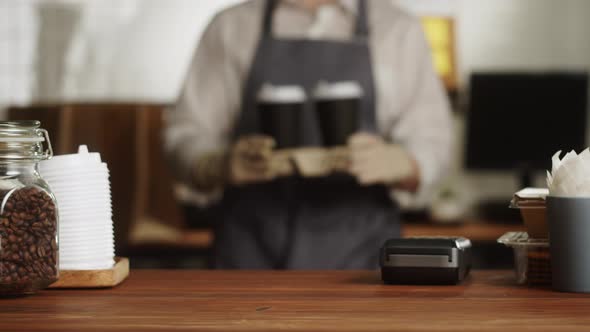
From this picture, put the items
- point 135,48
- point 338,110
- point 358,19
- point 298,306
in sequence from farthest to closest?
point 135,48 → point 358,19 → point 338,110 → point 298,306

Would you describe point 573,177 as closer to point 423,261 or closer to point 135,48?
point 423,261

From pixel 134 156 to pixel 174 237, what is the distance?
0.49m

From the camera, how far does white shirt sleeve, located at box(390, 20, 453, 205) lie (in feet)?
8.41

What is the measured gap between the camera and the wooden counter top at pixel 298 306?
0.97 m

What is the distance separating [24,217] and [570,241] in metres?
0.71

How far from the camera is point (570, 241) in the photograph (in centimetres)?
117

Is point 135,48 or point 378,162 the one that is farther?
point 135,48

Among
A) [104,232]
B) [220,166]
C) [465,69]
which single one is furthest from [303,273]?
[465,69]

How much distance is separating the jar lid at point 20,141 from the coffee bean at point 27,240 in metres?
0.05

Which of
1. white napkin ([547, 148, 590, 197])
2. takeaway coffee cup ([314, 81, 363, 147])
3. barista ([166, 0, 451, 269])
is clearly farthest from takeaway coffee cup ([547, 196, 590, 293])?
barista ([166, 0, 451, 269])

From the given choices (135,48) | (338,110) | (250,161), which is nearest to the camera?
(338,110)

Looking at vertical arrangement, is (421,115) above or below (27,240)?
above

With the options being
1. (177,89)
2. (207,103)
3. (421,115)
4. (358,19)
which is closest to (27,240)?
(207,103)

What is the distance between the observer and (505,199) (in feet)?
13.9
